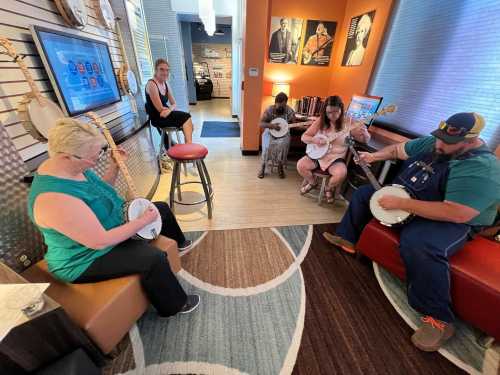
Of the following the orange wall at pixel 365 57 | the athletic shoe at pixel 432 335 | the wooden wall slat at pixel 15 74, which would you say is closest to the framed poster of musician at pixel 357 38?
the orange wall at pixel 365 57

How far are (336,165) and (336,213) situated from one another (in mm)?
549

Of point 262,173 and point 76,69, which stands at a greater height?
point 76,69

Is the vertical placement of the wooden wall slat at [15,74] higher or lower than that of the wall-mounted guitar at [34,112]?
higher

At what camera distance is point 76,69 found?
1.44 m

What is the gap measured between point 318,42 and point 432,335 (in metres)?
3.88

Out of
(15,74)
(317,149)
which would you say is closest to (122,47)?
(15,74)

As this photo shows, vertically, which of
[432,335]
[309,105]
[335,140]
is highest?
[309,105]

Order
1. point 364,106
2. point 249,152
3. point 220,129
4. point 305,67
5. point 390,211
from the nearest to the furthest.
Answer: point 390,211, point 364,106, point 305,67, point 249,152, point 220,129

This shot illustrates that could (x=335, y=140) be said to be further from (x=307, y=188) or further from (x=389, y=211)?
(x=389, y=211)

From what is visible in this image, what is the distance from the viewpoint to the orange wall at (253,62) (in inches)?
106

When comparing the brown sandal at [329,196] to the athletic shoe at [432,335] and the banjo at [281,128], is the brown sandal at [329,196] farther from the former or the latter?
the athletic shoe at [432,335]

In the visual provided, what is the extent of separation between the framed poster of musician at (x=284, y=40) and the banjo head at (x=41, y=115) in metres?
3.15

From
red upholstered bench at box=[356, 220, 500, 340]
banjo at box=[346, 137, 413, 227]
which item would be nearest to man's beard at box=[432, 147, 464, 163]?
banjo at box=[346, 137, 413, 227]

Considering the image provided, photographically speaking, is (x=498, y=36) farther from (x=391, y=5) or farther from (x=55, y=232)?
(x=55, y=232)
